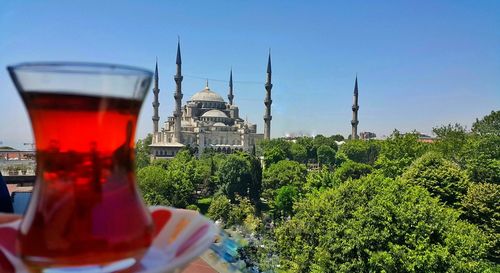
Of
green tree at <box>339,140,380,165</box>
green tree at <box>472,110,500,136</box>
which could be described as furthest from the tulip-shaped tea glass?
green tree at <box>339,140,380,165</box>

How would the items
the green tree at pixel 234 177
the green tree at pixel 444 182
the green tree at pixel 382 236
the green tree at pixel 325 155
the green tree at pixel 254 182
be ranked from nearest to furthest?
the green tree at pixel 382 236, the green tree at pixel 444 182, the green tree at pixel 234 177, the green tree at pixel 254 182, the green tree at pixel 325 155

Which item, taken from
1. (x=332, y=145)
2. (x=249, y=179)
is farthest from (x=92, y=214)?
(x=332, y=145)

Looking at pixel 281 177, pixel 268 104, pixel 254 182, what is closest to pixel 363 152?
pixel 268 104

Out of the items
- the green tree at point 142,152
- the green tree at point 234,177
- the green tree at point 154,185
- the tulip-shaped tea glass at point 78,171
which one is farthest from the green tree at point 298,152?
the tulip-shaped tea glass at point 78,171

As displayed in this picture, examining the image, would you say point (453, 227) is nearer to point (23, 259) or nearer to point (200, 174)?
point (23, 259)

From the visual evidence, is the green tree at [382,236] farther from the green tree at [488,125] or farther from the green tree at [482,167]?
the green tree at [488,125]

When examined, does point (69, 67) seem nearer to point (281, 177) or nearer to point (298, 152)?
point (281, 177)
